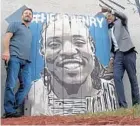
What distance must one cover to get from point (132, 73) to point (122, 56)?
0.29m

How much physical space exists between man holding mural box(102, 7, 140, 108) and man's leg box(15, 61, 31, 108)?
132cm

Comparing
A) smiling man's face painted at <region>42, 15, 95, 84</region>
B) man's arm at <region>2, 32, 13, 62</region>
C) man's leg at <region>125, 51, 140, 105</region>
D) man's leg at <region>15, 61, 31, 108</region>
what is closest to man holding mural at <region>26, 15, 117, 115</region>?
smiling man's face painted at <region>42, 15, 95, 84</region>

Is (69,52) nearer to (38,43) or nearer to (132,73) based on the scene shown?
(38,43)

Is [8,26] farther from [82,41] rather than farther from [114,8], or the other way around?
[114,8]

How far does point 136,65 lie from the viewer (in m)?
6.70

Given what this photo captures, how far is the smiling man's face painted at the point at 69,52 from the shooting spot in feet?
19.9

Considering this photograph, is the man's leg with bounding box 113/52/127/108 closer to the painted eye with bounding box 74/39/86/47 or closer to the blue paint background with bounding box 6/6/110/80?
the blue paint background with bounding box 6/6/110/80

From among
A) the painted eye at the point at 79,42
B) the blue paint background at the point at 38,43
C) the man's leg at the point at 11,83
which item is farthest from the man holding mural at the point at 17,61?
the painted eye at the point at 79,42

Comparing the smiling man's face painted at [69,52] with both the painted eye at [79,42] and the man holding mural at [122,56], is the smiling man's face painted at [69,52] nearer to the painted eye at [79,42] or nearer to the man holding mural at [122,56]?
the painted eye at [79,42]

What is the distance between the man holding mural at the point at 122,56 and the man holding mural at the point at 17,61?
4.27ft

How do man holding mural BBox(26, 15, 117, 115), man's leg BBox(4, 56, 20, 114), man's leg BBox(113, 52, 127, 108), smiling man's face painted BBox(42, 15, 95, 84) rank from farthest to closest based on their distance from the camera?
man's leg BBox(113, 52, 127, 108) < smiling man's face painted BBox(42, 15, 95, 84) < man holding mural BBox(26, 15, 117, 115) < man's leg BBox(4, 56, 20, 114)

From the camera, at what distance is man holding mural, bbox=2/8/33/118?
5566 mm

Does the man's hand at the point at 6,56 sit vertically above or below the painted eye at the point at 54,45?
below

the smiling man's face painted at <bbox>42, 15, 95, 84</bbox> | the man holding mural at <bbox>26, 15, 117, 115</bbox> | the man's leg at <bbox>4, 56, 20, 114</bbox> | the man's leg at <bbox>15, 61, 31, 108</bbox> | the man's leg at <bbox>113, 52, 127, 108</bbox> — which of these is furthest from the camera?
the man's leg at <bbox>113, 52, 127, 108</bbox>
